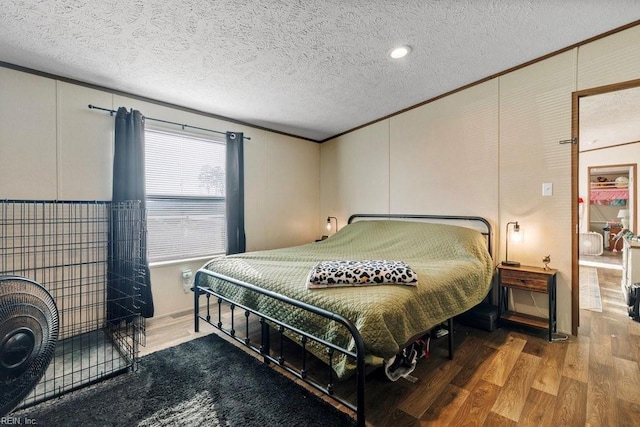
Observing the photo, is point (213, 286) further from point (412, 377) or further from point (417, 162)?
point (417, 162)

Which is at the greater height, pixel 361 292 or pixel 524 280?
pixel 361 292

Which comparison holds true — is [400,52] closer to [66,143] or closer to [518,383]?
[518,383]

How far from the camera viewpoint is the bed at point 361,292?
4.74 feet

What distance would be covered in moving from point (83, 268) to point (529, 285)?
4.03 m

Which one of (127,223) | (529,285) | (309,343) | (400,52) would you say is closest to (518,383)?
(529,285)

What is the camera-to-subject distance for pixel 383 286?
5.78ft

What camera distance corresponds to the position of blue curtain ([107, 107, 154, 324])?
2.64 meters

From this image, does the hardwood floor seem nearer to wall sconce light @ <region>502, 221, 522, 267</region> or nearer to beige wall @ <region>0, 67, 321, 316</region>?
wall sconce light @ <region>502, 221, 522, 267</region>

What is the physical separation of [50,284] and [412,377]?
3025 millimetres

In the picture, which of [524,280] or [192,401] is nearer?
[192,401]

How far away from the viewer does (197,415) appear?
1.55m

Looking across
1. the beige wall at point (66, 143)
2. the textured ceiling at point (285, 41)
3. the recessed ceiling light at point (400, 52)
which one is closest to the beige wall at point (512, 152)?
the textured ceiling at point (285, 41)

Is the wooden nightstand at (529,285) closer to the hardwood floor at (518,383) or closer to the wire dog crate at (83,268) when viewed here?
the hardwood floor at (518,383)

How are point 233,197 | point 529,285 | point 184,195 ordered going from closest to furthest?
point 529,285, point 184,195, point 233,197
